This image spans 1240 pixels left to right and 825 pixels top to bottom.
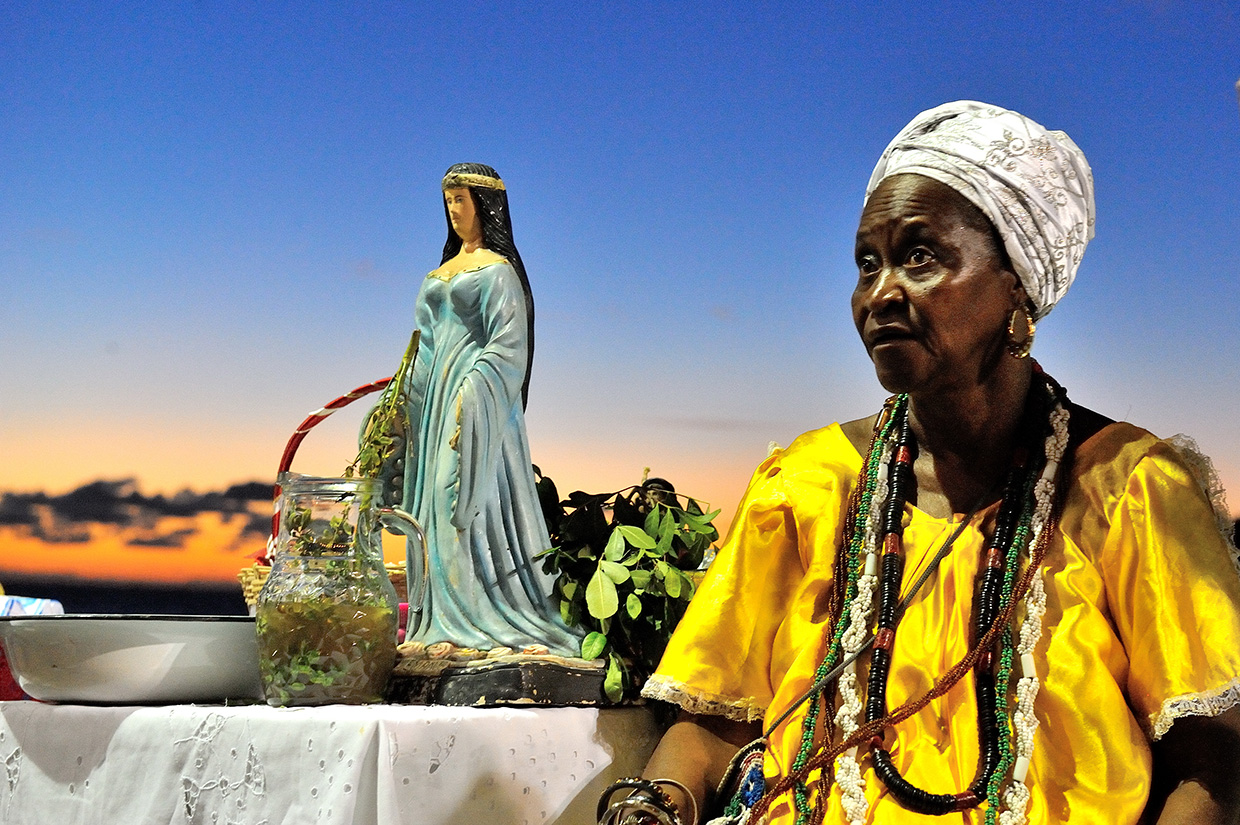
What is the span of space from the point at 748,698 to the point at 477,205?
90cm

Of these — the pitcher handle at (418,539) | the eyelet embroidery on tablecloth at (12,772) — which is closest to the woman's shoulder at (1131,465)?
the pitcher handle at (418,539)

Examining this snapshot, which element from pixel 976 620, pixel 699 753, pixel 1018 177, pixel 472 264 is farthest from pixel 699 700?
pixel 472 264

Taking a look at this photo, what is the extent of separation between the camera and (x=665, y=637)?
5.05 ft

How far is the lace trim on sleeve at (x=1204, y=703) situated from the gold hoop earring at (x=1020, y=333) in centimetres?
39

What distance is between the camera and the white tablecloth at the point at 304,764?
1293mm

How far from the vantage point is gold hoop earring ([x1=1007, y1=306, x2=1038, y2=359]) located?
1.29 metres

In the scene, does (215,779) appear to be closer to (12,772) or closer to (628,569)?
(12,772)

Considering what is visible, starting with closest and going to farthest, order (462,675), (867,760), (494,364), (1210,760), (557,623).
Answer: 1. (1210,760)
2. (867,760)
3. (462,675)
4. (557,623)
5. (494,364)

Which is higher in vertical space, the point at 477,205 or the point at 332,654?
the point at 477,205

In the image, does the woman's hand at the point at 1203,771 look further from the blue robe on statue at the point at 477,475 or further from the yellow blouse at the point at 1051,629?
the blue robe on statue at the point at 477,475

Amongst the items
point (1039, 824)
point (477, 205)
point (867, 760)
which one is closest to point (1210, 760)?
point (1039, 824)

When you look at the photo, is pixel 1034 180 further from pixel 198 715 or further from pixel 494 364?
pixel 198 715

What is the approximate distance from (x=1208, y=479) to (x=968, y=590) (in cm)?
28

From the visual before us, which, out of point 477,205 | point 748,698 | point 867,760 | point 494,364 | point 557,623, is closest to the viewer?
point 867,760
